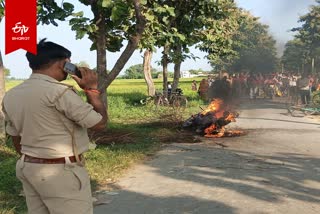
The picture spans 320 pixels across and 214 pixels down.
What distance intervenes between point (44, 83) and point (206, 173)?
475cm

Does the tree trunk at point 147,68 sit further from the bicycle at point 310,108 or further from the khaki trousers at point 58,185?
the khaki trousers at point 58,185

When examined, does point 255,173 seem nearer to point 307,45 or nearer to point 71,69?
point 71,69

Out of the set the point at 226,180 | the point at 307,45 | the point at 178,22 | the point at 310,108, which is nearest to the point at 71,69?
the point at 226,180

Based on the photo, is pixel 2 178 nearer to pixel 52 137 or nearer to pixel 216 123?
pixel 52 137

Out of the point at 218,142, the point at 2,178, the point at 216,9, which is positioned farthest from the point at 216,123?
the point at 2,178

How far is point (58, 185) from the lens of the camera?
2914 mm

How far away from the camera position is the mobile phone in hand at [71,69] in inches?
120

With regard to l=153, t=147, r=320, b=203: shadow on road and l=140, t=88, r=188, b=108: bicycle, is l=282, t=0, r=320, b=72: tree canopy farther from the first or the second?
l=153, t=147, r=320, b=203: shadow on road

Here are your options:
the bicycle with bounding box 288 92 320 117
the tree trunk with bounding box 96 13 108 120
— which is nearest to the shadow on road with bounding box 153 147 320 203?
the tree trunk with bounding box 96 13 108 120

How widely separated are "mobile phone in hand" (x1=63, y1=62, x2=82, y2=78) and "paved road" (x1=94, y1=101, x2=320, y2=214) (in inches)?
106

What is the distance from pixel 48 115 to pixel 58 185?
0.46m

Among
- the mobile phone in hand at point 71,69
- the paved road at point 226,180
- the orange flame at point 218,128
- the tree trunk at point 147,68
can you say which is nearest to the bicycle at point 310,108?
the orange flame at point 218,128

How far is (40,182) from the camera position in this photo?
9.60 ft

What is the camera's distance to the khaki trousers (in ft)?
9.58
